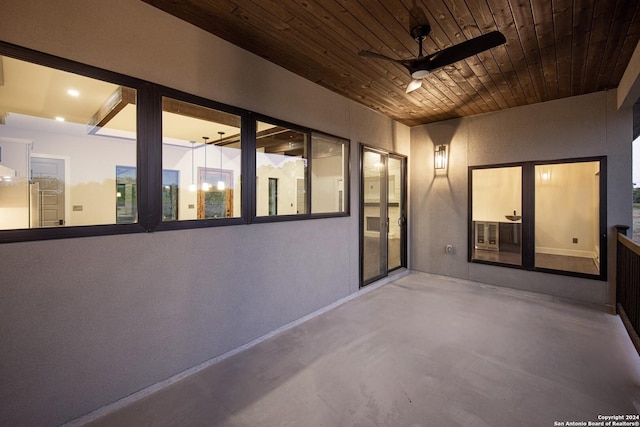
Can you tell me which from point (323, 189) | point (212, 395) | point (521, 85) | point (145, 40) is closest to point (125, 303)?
point (212, 395)

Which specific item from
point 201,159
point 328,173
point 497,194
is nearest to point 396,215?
point 328,173

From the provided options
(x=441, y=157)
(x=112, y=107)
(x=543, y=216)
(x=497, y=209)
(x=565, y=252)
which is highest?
(x=441, y=157)

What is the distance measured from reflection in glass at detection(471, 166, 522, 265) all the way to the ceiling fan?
3.80 meters

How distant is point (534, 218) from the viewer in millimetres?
4289

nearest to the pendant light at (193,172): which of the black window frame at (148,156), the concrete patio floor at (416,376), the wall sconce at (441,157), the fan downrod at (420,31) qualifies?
the black window frame at (148,156)

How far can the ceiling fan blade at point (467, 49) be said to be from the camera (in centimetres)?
204

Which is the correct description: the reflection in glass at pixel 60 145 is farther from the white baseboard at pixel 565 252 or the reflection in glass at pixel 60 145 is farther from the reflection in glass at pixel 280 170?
the white baseboard at pixel 565 252

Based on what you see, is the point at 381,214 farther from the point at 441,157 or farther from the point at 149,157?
the point at 149,157

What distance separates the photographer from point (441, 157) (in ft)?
16.8

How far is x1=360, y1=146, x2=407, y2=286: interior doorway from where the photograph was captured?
14.5ft

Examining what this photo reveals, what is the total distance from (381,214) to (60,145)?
416 centimetres

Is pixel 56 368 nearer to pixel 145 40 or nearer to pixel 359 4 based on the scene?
pixel 145 40

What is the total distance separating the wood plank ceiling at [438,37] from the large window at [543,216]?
1.54 metres

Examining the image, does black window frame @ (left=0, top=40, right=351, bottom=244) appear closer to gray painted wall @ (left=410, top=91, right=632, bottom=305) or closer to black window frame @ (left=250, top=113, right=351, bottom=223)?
black window frame @ (left=250, top=113, right=351, bottom=223)
